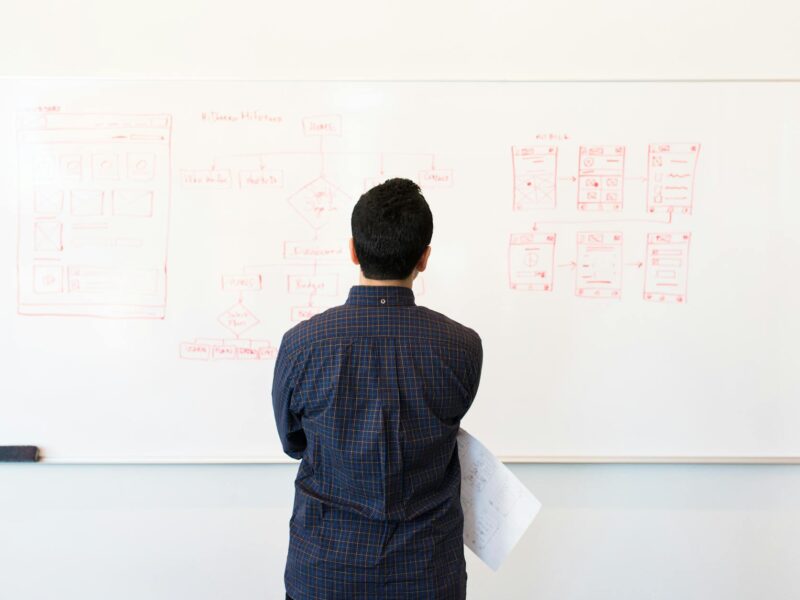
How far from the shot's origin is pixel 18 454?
1.77m

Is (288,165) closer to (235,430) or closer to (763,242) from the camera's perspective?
(235,430)

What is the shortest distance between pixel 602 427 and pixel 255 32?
165cm

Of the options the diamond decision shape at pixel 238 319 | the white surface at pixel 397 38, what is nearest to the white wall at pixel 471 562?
the white surface at pixel 397 38

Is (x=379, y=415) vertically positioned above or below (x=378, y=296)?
below

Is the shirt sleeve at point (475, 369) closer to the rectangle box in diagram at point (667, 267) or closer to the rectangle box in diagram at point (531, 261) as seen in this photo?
the rectangle box in diagram at point (531, 261)

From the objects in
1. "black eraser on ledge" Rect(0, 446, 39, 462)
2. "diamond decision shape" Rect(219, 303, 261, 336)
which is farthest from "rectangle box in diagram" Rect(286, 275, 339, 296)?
"black eraser on ledge" Rect(0, 446, 39, 462)

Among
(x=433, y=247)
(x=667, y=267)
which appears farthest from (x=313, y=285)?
(x=667, y=267)

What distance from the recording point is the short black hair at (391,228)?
103 cm

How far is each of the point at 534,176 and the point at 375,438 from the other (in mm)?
1094

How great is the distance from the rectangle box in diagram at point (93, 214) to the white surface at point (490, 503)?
109 centimetres

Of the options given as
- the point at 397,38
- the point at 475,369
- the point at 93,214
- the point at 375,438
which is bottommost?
the point at 375,438

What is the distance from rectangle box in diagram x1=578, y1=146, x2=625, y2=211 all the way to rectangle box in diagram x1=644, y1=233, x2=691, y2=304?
175mm

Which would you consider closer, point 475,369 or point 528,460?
point 475,369

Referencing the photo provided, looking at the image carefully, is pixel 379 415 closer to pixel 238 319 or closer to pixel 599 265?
pixel 238 319
